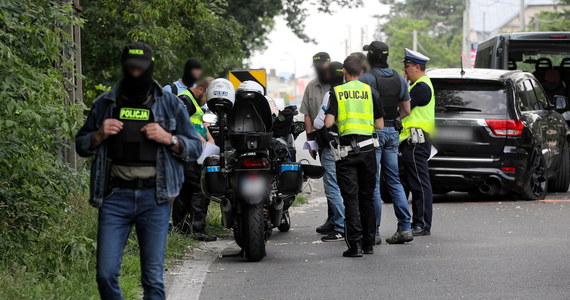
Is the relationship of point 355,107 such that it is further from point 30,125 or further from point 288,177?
point 30,125

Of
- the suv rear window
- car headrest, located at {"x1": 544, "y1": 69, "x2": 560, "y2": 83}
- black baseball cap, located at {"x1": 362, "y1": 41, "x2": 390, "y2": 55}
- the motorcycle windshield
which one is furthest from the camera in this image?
car headrest, located at {"x1": 544, "y1": 69, "x2": 560, "y2": 83}

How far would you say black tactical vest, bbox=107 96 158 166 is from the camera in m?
5.80

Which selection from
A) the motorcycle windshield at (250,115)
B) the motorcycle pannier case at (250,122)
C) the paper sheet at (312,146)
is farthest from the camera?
the paper sheet at (312,146)

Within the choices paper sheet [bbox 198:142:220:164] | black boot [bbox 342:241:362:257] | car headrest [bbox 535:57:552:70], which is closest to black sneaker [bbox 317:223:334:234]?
black boot [bbox 342:241:362:257]

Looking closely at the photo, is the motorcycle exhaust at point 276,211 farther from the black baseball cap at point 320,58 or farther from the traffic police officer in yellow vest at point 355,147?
the black baseball cap at point 320,58

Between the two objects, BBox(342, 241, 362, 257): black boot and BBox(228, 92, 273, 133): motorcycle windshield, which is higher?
BBox(228, 92, 273, 133): motorcycle windshield

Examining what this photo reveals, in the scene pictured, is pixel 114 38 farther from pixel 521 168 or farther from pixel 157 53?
pixel 521 168

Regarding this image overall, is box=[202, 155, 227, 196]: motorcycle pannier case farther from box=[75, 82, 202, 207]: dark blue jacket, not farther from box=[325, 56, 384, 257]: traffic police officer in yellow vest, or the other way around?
box=[75, 82, 202, 207]: dark blue jacket

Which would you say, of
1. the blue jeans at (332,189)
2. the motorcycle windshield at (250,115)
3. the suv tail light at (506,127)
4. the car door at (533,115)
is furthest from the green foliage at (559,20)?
the motorcycle windshield at (250,115)

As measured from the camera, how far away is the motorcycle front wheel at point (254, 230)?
938 cm

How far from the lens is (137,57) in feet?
18.8

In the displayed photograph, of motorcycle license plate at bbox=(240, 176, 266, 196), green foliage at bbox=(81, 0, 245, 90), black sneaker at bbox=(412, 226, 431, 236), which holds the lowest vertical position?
black sneaker at bbox=(412, 226, 431, 236)

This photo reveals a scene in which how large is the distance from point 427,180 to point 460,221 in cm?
144

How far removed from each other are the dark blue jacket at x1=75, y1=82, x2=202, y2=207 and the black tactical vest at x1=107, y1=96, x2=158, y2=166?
0.12 feet
